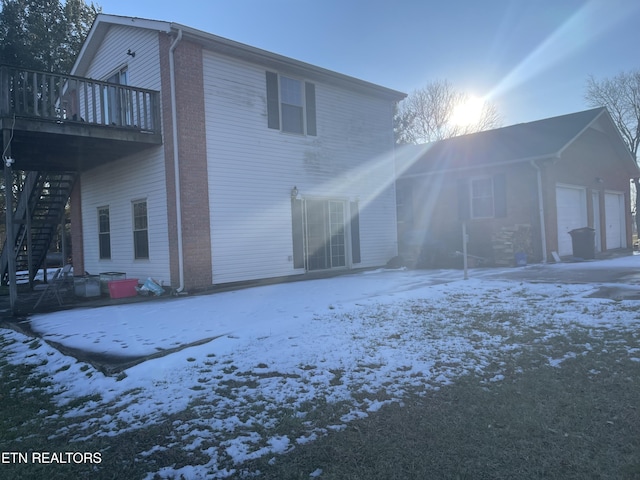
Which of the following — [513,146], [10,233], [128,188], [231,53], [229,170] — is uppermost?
[231,53]

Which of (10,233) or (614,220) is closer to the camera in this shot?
(10,233)

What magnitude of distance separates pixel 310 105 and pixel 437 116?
27068mm

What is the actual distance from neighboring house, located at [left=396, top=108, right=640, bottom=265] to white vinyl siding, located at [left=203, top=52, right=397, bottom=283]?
3102 mm

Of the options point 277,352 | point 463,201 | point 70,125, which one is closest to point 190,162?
point 70,125

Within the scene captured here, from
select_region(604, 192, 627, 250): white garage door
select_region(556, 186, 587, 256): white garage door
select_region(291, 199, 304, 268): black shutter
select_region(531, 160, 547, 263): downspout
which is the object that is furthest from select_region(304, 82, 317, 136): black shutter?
select_region(604, 192, 627, 250): white garage door

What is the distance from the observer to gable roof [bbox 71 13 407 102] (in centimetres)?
984

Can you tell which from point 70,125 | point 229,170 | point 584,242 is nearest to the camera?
point 70,125

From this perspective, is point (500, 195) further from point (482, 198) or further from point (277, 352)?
point (277, 352)

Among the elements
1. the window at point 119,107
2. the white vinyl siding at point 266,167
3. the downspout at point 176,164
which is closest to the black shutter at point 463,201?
the white vinyl siding at point 266,167

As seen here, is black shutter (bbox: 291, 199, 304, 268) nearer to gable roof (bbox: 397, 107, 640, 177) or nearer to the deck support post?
the deck support post

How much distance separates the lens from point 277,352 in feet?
15.9

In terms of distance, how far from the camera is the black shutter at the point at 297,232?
11930mm

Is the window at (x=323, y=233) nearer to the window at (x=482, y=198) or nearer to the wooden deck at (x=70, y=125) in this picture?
the wooden deck at (x=70, y=125)

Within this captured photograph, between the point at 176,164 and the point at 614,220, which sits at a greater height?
the point at 176,164
